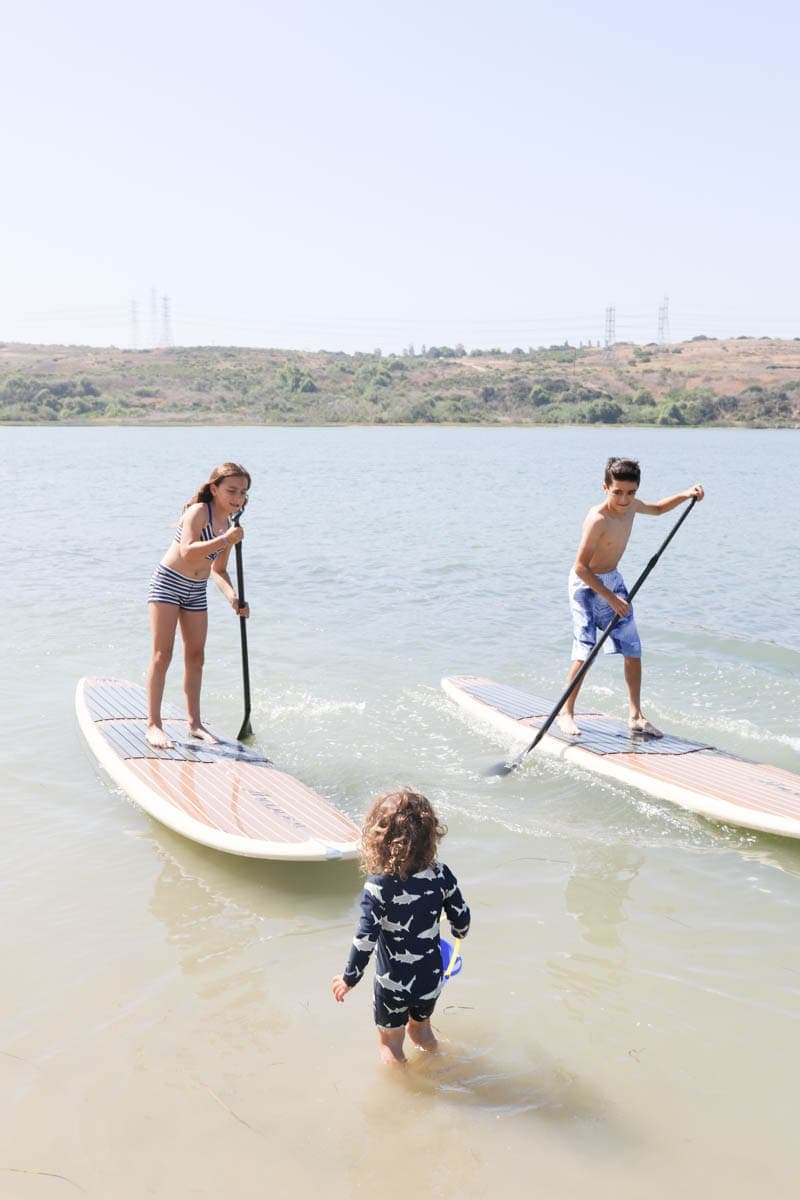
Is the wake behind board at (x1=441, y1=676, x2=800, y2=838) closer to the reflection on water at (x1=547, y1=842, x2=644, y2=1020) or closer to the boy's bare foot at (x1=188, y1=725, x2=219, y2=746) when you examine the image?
the reflection on water at (x1=547, y1=842, x2=644, y2=1020)

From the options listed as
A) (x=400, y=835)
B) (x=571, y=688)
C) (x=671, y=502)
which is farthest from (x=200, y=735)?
(x=400, y=835)

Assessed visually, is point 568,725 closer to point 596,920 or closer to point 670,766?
point 670,766

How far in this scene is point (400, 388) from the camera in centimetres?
7956

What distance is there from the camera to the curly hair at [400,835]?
3.59m

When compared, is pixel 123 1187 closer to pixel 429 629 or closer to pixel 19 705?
pixel 19 705

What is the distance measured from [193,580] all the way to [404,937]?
146 inches

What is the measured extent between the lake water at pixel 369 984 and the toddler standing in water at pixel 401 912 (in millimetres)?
314

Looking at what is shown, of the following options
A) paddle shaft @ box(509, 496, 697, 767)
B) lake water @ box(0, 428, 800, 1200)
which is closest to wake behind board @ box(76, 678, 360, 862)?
lake water @ box(0, 428, 800, 1200)

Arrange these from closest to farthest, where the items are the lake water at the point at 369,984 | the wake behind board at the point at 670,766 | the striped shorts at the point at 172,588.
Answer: the lake water at the point at 369,984, the wake behind board at the point at 670,766, the striped shorts at the point at 172,588

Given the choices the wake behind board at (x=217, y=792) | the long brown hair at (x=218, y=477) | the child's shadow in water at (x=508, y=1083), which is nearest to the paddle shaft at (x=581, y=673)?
the wake behind board at (x=217, y=792)

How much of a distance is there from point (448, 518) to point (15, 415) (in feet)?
158

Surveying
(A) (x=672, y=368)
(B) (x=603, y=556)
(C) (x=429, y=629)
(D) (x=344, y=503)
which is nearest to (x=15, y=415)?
(D) (x=344, y=503)

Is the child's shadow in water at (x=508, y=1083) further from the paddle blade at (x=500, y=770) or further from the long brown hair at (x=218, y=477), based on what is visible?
the long brown hair at (x=218, y=477)

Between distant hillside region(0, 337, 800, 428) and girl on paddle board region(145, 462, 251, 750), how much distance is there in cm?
5933
